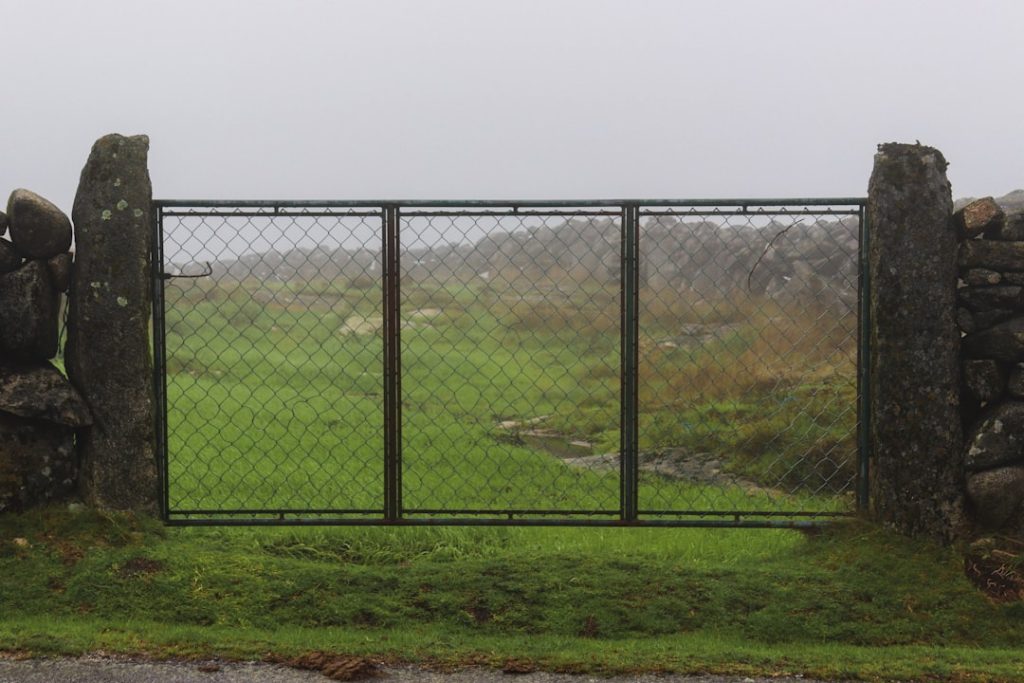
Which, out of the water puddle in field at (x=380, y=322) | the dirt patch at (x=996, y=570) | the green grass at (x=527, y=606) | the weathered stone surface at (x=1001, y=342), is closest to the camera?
the green grass at (x=527, y=606)

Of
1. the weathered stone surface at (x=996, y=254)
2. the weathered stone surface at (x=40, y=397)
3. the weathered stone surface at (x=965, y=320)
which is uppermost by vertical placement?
the weathered stone surface at (x=996, y=254)

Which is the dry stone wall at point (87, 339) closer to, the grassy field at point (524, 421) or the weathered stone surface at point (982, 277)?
the grassy field at point (524, 421)

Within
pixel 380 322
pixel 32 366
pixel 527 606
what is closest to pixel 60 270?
pixel 32 366

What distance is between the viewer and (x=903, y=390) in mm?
7016

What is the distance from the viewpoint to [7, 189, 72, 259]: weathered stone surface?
700 cm

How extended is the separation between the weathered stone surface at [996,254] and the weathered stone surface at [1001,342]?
37 cm

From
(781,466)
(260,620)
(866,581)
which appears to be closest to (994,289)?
(866,581)

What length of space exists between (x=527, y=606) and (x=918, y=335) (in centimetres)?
319

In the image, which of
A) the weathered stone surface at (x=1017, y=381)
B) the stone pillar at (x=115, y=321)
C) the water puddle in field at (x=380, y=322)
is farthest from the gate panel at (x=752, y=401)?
the stone pillar at (x=115, y=321)

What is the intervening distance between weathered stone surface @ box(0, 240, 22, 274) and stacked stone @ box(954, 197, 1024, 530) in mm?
6433

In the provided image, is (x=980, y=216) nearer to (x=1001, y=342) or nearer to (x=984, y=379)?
(x=1001, y=342)

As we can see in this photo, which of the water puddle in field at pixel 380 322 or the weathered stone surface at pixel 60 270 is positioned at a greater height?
the weathered stone surface at pixel 60 270

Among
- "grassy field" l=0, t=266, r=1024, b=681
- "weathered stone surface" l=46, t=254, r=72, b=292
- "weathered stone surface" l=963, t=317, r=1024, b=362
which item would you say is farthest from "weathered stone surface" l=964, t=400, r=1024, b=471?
"weathered stone surface" l=46, t=254, r=72, b=292

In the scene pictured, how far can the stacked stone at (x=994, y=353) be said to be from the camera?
22.6ft
